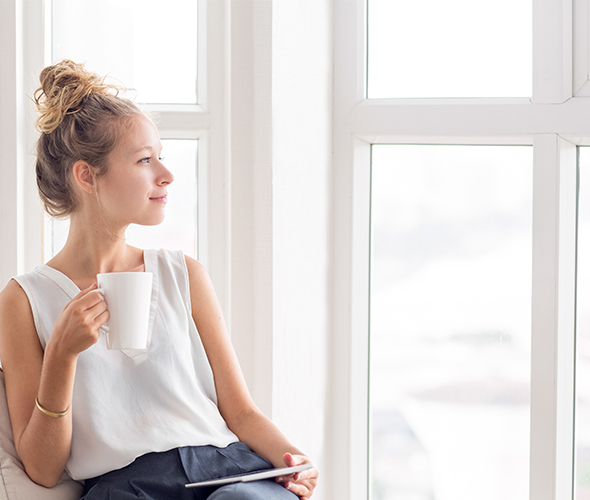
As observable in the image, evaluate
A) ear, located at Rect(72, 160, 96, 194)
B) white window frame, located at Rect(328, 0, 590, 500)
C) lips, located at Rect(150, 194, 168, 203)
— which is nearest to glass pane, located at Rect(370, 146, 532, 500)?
white window frame, located at Rect(328, 0, 590, 500)

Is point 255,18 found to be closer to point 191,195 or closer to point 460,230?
point 191,195

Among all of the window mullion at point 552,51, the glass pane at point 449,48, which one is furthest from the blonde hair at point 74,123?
→ the window mullion at point 552,51

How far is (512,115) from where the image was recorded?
60.2 inches

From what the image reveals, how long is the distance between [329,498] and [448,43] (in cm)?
129

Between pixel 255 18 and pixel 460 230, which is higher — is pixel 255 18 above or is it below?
above

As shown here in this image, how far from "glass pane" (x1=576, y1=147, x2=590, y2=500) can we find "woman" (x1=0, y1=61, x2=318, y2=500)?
0.81 m

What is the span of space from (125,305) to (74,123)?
43cm

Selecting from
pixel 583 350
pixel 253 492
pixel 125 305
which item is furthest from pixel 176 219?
pixel 583 350

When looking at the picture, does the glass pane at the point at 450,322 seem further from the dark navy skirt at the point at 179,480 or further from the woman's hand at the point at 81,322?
the woman's hand at the point at 81,322

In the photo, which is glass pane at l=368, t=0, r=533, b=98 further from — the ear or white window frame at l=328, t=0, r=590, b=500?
the ear

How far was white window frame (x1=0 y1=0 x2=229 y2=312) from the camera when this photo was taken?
161 cm

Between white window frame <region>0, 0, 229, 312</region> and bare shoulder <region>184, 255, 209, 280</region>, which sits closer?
bare shoulder <region>184, 255, 209, 280</region>

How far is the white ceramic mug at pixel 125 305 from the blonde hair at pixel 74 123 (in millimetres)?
325

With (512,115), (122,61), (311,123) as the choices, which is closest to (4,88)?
(122,61)
